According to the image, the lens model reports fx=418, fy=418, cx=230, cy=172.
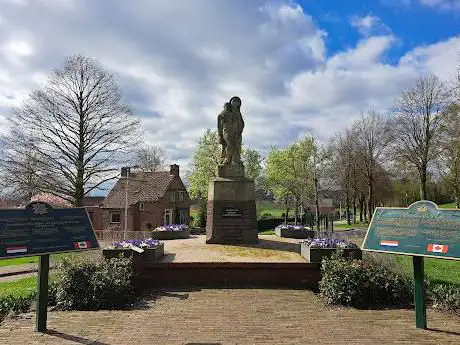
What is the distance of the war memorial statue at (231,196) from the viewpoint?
42.7 feet

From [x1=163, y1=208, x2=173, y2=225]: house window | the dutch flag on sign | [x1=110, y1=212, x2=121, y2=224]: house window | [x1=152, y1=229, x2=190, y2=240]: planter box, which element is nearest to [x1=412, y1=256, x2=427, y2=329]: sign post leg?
the dutch flag on sign

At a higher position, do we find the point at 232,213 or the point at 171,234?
the point at 232,213

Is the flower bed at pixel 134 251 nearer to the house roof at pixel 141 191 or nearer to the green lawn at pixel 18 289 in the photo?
the green lawn at pixel 18 289

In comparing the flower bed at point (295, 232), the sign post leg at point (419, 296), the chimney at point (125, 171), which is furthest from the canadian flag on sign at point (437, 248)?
the chimney at point (125, 171)

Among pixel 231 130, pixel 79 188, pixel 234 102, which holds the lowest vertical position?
pixel 79 188

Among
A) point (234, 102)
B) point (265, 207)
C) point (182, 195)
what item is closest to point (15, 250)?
point (234, 102)

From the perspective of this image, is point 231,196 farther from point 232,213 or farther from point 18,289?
point 18,289

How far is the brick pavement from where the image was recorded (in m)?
5.94

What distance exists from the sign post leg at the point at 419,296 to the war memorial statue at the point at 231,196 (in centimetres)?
675

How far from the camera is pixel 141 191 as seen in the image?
45031mm

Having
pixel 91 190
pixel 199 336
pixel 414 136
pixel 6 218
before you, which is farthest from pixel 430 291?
pixel 414 136

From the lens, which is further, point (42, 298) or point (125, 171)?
point (125, 171)

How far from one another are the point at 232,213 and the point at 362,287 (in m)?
5.66

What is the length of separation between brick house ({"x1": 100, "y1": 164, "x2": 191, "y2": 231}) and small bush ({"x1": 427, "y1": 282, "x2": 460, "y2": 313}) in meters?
36.5
